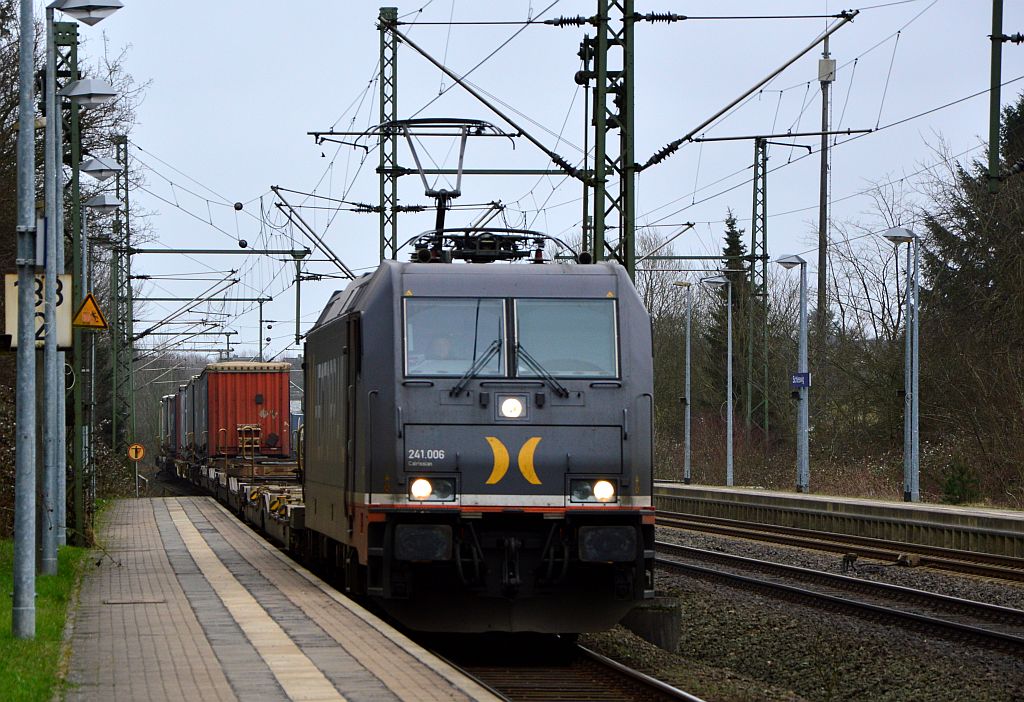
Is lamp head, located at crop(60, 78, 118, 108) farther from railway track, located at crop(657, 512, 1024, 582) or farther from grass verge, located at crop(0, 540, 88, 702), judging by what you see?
railway track, located at crop(657, 512, 1024, 582)

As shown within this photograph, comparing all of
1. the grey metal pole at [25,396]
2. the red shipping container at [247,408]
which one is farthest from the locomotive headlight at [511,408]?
the red shipping container at [247,408]

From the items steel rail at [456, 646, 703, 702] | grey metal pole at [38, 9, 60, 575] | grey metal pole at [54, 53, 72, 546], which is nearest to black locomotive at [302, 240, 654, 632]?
steel rail at [456, 646, 703, 702]

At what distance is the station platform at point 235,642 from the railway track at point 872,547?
29.5ft

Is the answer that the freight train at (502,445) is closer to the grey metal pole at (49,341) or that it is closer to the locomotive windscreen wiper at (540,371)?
the locomotive windscreen wiper at (540,371)

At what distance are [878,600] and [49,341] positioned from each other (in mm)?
9482

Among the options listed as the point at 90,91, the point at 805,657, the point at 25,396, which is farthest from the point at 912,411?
the point at 25,396

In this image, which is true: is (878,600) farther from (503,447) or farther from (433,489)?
(433,489)

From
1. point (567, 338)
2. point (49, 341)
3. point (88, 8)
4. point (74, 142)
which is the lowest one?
point (567, 338)

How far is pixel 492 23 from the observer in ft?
67.5

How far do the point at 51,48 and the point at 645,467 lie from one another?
766cm

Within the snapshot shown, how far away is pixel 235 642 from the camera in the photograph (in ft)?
37.4

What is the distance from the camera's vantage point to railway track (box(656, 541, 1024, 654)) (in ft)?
48.1

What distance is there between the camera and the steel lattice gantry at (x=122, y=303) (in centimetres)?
3850

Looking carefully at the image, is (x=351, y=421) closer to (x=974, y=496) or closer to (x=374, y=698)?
(x=374, y=698)
